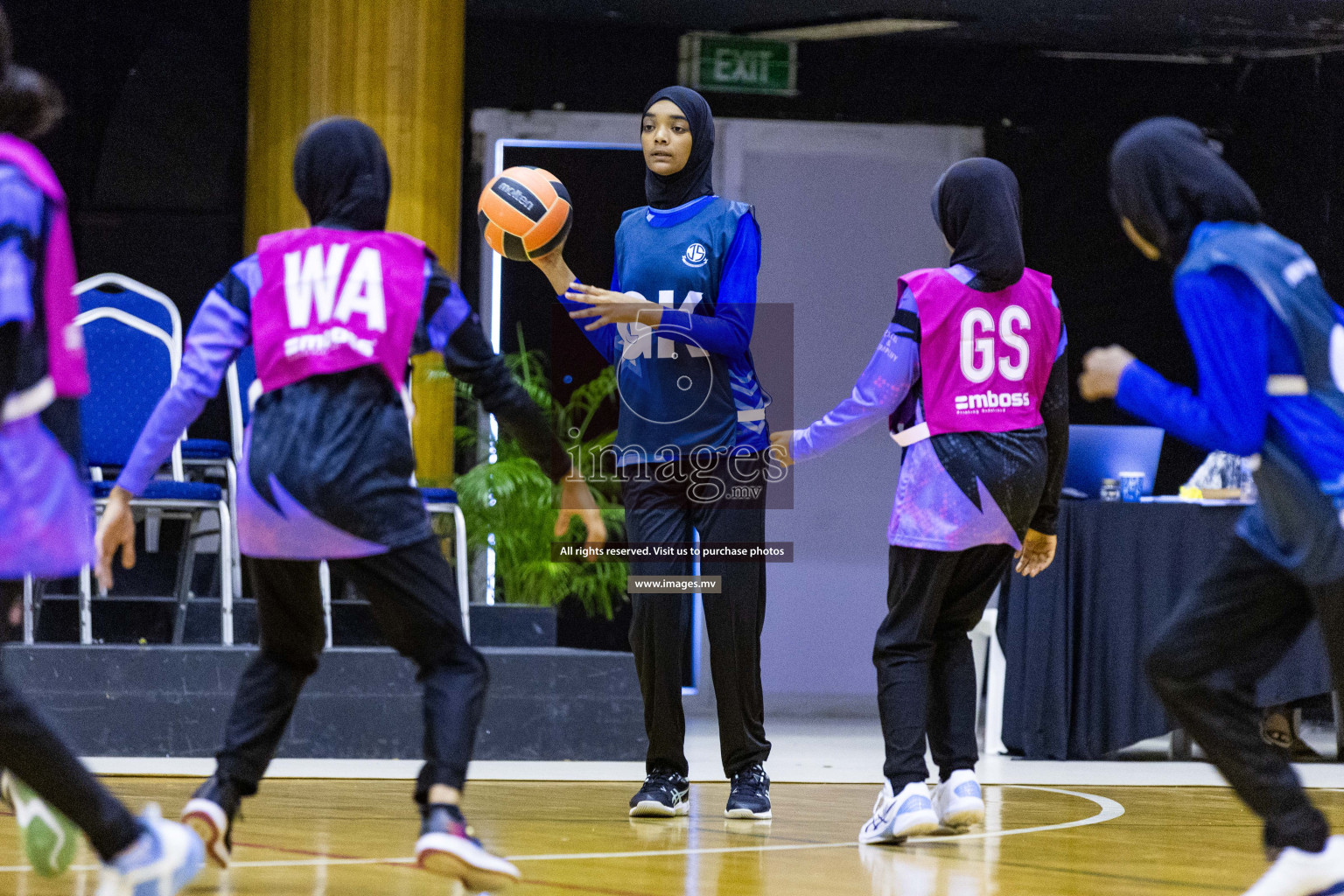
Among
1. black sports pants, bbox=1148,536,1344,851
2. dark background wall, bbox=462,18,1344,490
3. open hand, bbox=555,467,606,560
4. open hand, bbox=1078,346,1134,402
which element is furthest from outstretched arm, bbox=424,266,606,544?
dark background wall, bbox=462,18,1344,490

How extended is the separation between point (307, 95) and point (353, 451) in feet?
15.7

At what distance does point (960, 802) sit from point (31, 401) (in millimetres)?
2164

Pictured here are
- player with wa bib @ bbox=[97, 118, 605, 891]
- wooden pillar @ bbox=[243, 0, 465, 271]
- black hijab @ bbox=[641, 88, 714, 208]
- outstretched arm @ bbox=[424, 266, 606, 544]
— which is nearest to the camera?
player with wa bib @ bbox=[97, 118, 605, 891]

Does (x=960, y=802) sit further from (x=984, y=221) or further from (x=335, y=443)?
(x=335, y=443)

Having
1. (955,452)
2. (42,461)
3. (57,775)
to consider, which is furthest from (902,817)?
(42,461)

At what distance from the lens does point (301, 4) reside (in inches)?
287

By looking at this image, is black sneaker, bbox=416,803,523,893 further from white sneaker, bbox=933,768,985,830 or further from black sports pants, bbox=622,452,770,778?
black sports pants, bbox=622,452,770,778

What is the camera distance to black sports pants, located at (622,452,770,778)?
4.12m

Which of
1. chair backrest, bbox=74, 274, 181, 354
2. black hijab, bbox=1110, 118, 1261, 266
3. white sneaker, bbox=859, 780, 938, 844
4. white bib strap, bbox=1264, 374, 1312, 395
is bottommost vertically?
white sneaker, bbox=859, 780, 938, 844

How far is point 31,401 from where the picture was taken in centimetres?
247

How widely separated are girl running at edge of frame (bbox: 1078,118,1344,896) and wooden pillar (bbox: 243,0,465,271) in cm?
484

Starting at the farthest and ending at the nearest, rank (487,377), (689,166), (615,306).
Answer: (689,166) < (615,306) < (487,377)

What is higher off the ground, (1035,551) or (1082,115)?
(1082,115)

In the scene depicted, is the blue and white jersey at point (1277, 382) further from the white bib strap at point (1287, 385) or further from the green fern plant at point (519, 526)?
the green fern plant at point (519, 526)
